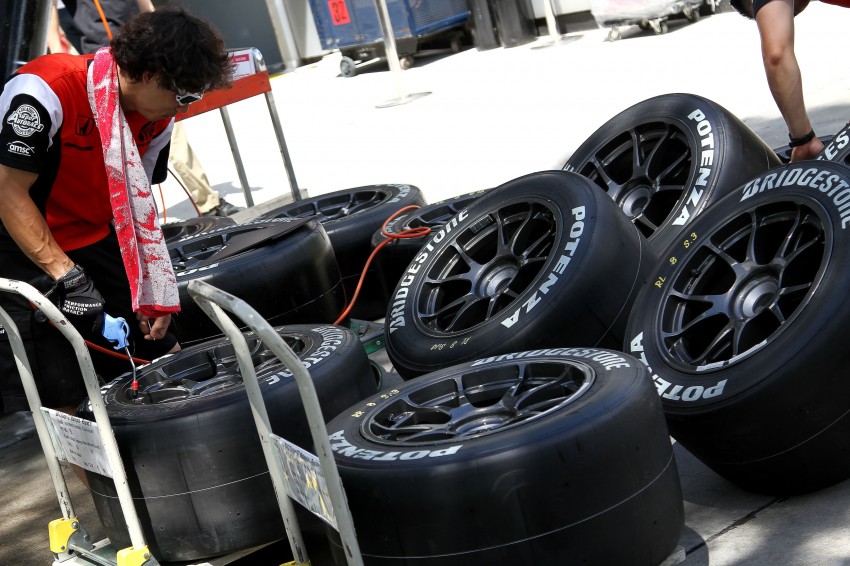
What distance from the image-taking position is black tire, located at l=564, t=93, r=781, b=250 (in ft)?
14.8

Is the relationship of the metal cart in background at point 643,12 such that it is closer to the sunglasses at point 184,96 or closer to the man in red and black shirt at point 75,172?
the man in red and black shirt at point 75,172

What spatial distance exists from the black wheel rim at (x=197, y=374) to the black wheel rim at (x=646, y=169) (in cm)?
171

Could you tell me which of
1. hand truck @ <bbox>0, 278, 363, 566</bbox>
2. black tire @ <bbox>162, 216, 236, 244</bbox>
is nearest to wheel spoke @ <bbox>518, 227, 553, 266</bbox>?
hand truck @ <bbox>0, 278, 363, 566</bbox>

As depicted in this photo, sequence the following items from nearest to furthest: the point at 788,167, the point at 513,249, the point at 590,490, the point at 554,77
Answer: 1. the point at 590,490
2. the point at 788,167
3. the point at 513,249
4. the point at 554,77

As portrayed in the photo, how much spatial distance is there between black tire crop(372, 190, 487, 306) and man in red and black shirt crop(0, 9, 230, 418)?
59.8 inches

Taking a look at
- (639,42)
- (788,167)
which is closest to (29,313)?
(788,167)

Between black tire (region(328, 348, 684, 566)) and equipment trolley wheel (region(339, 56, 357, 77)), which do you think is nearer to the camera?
black tire (region(328, 348, 684, 566))

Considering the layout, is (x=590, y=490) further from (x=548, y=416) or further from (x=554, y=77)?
(x=554, y=77)

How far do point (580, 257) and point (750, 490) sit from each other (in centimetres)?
103

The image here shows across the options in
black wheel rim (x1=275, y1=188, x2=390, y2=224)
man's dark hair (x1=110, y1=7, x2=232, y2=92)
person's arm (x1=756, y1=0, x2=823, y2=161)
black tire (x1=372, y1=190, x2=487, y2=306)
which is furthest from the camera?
black wheel rim (x1=275, y1=188, x2=390, y2=224)

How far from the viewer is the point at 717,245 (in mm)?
3906

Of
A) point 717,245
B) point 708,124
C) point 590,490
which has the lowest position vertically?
point 590,490

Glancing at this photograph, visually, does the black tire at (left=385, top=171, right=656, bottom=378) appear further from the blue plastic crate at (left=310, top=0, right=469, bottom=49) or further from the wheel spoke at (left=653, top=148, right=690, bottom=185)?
the blue plastic crate at (left=310, top=0, right=469, bottom=49)

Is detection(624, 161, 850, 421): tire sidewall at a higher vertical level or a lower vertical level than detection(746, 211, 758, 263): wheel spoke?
lower
